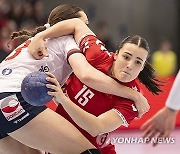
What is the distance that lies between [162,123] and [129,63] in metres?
0.73

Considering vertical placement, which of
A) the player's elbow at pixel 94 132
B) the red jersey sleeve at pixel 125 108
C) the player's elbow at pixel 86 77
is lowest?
the player's elbow at pixel 94 132

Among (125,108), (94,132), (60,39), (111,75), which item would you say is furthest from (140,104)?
(60,39)

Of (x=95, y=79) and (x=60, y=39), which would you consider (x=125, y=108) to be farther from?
(x=60, y=39)

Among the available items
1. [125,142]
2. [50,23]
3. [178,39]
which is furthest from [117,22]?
[50,23]

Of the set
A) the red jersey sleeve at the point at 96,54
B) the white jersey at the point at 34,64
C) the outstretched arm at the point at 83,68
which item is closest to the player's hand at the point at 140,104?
the outstretched arm at the point at 83,68

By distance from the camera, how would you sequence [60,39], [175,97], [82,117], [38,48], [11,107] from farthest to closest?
1. [60,39]
2. [38,48]
3. [11,107]
4. [82,117]
5. [175,97]

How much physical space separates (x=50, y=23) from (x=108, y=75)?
69 centimetres

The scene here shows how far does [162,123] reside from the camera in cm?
292

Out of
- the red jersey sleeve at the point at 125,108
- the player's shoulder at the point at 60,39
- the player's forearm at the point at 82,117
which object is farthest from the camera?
A: the player's shoulder at the point at 60,39

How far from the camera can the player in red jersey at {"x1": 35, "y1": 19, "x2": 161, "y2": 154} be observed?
3541 mm

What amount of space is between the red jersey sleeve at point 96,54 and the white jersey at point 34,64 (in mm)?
63

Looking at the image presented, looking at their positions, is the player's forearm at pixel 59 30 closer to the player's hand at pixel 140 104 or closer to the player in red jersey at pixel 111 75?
the player in red jersey at pixel 111 75

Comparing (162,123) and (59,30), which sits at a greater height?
(59,30)

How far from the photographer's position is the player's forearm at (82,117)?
→ 11.0 feet
